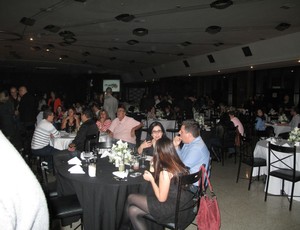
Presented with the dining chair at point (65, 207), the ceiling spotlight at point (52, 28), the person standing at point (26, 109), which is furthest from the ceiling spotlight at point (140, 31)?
the dining chair at point (65, 207)

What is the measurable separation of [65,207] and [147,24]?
579cm

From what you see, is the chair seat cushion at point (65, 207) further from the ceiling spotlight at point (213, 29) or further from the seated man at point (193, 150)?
the ceiling spotlight at point (213, 29)

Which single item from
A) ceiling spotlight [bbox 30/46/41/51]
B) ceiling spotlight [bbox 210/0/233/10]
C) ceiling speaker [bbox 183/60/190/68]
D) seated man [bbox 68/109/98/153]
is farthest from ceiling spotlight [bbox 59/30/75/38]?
ceiling speaker [bbox 183/60/190/68]

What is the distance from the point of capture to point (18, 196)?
646mm

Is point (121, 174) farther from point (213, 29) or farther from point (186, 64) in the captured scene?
point (186, 64)

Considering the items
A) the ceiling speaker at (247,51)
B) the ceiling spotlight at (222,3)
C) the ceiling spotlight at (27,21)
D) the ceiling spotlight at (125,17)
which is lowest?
the ceiling speaker at (247,51)

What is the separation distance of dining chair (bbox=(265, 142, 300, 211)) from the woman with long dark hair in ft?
6.45

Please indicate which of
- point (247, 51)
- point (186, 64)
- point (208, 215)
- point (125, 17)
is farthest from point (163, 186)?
point (186, 64)

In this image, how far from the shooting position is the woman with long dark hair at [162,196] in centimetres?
271

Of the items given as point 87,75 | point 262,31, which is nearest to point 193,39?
point 262,31

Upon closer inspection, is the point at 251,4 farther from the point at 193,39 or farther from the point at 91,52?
the point at 91,52

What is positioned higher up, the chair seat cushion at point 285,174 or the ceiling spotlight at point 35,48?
the ceiling spotlight at point 35,48

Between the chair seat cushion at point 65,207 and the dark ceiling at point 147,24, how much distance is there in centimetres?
404

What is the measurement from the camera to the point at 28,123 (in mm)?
6969
